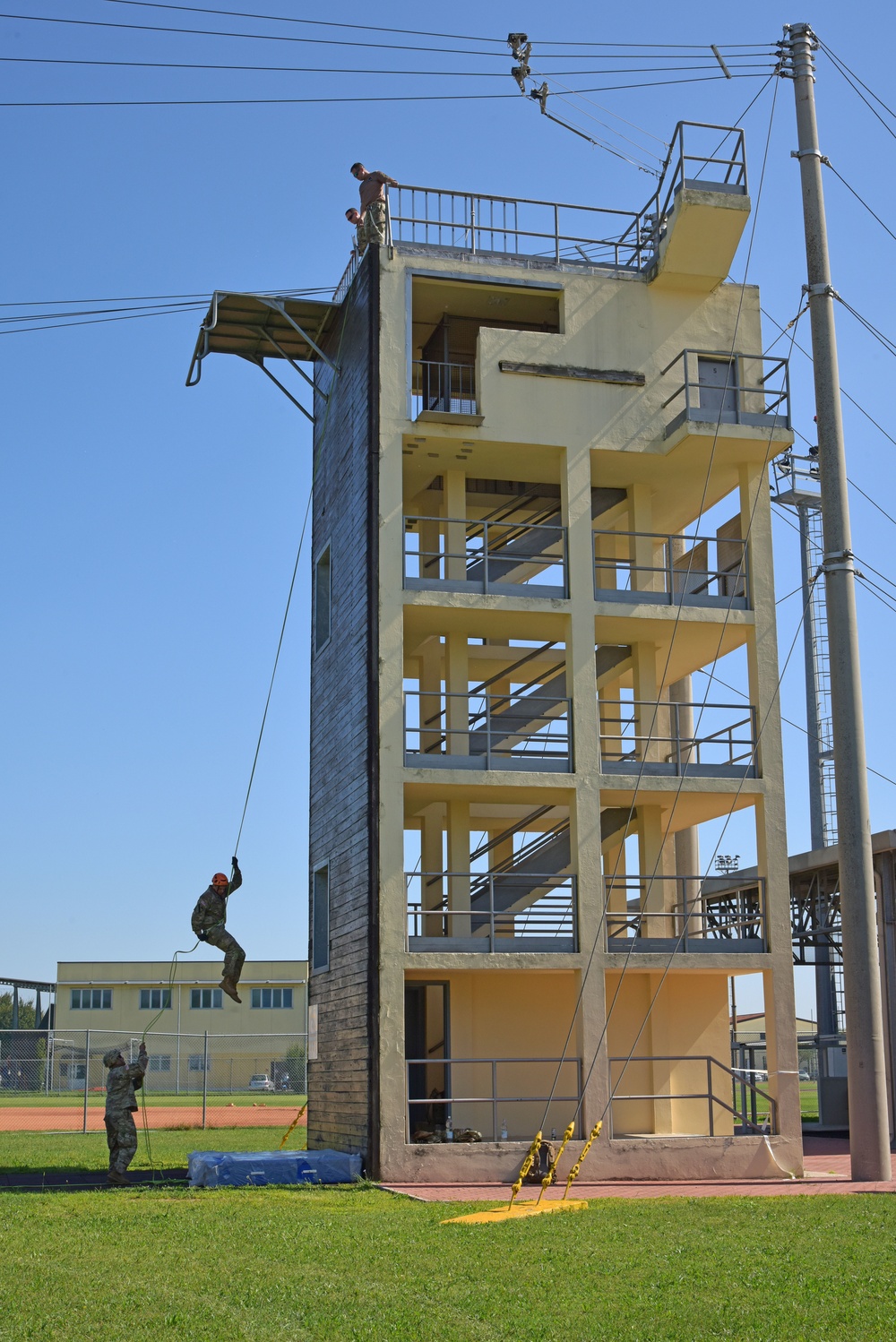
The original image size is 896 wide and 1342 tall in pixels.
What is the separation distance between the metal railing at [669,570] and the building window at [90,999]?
4955 centimetres

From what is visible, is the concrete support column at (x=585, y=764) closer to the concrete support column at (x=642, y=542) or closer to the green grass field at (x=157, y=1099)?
the concrete support column at (x=642, y=542)

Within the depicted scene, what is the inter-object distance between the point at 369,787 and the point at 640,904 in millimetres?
5961

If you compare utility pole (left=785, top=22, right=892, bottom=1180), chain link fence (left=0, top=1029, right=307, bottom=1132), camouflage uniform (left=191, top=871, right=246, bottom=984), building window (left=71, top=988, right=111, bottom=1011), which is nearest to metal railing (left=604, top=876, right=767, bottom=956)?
utility pole (left=785, top=22, right=892, bottom=1180)

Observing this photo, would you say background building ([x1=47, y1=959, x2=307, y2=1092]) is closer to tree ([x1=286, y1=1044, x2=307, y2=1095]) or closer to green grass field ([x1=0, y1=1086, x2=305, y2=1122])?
tree ([x1=286, y1=1044, x2=307, y2=1095])

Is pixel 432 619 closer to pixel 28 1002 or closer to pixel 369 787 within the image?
pixel 369 787

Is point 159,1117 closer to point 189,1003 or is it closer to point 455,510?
point 455,510

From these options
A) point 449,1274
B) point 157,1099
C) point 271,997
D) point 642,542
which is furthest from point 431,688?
point 271,997

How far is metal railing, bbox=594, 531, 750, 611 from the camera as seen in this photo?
23.6 metres

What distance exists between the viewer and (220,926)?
72.2 feet

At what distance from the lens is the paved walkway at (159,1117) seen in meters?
35.2

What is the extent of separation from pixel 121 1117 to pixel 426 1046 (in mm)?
6400

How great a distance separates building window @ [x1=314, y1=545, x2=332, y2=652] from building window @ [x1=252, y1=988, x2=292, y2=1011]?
1880 inches

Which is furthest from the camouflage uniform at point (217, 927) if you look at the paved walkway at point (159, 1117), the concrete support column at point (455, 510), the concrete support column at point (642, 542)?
the paved walkway at point (159, 1117)

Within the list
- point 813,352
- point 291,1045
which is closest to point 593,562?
point 813,352
